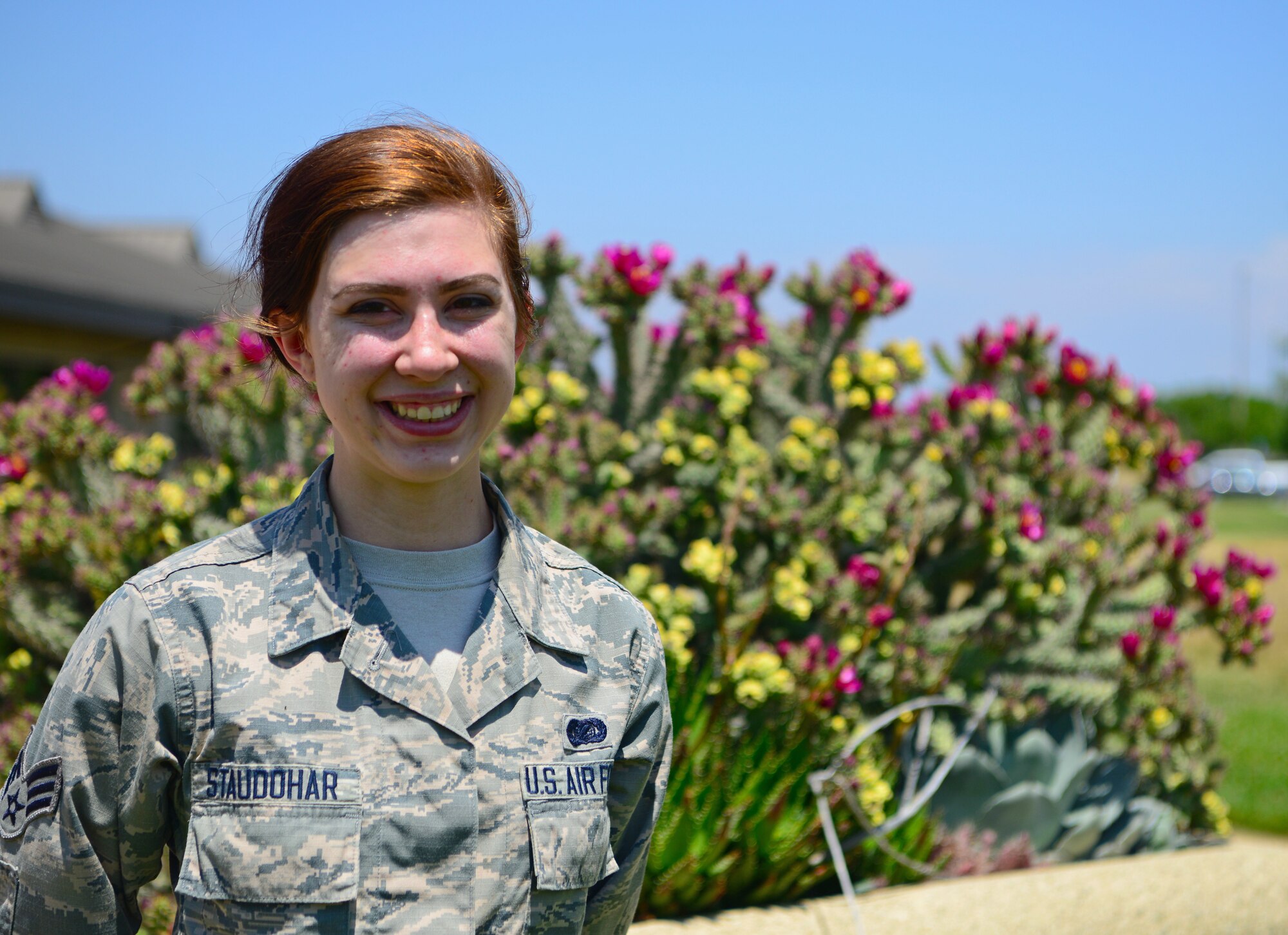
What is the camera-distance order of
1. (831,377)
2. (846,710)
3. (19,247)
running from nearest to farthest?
(846,710), (831,377), (19,247)

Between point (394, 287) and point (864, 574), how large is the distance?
3004mm

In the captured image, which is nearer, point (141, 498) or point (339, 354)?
point (339, 354)

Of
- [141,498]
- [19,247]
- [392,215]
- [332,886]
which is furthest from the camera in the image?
[19,247]

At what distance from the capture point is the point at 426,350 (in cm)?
181

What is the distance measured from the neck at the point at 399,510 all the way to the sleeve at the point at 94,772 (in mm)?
375

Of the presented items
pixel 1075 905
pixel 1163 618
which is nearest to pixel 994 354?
pixel 1163 618

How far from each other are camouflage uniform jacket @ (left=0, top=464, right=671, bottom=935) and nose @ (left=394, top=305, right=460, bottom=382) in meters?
0.32

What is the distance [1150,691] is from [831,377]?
2.02m

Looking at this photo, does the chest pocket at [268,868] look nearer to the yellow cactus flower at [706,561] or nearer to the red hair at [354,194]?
the red hair at [354,194]

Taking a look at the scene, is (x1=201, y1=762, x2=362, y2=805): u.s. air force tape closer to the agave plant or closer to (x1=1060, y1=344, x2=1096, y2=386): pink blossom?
the agave plant

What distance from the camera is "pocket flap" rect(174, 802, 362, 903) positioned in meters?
1.70

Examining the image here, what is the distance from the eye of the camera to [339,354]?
1.83m

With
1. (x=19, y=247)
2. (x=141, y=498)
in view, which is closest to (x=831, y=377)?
(x=141, y=498)

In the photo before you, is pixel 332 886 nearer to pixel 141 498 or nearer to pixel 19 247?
pixel 141 498
